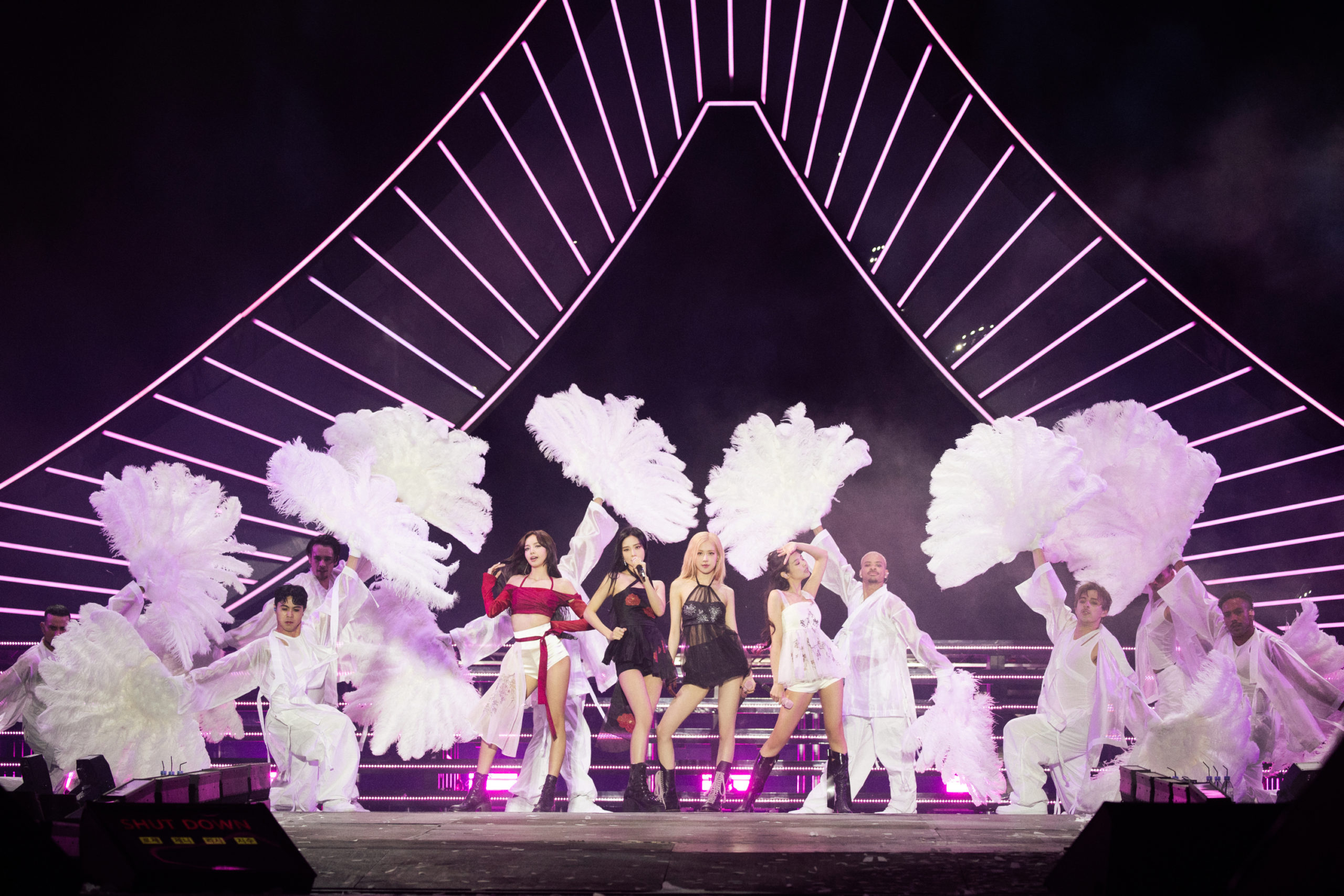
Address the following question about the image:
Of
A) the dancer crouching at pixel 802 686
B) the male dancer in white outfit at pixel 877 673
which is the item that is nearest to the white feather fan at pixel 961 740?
the male dancer in white outfit at pixel 877 673

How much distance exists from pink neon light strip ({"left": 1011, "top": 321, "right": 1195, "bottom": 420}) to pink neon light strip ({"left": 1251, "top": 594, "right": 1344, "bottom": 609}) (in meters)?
1.89

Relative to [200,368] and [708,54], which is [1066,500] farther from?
[200,368]

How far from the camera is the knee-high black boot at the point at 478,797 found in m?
5.71

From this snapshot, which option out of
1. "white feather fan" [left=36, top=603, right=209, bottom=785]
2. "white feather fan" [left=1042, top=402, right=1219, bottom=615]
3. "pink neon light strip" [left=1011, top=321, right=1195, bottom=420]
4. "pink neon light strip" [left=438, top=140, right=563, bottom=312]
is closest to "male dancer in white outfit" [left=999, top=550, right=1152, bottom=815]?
"white feather fan" [left=1042, top=402, right=1219, bottom=615]

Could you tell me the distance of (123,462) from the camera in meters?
6.34

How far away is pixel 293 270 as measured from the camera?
21.3 feet

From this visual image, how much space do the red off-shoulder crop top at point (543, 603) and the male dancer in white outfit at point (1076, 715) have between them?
8.50 ft

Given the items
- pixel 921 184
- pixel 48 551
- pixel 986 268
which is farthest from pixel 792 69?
pixel 48 551

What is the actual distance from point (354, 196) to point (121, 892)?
4.81 m

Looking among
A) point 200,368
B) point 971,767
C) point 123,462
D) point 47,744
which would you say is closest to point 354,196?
point 200,368

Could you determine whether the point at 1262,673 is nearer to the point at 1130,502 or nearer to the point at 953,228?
the point at 1130,502

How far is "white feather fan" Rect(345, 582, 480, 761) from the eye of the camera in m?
5.88

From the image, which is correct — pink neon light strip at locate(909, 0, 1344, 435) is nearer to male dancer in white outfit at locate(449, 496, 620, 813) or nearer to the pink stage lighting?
the pink stage lighting

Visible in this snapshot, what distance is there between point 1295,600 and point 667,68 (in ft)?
19.7
